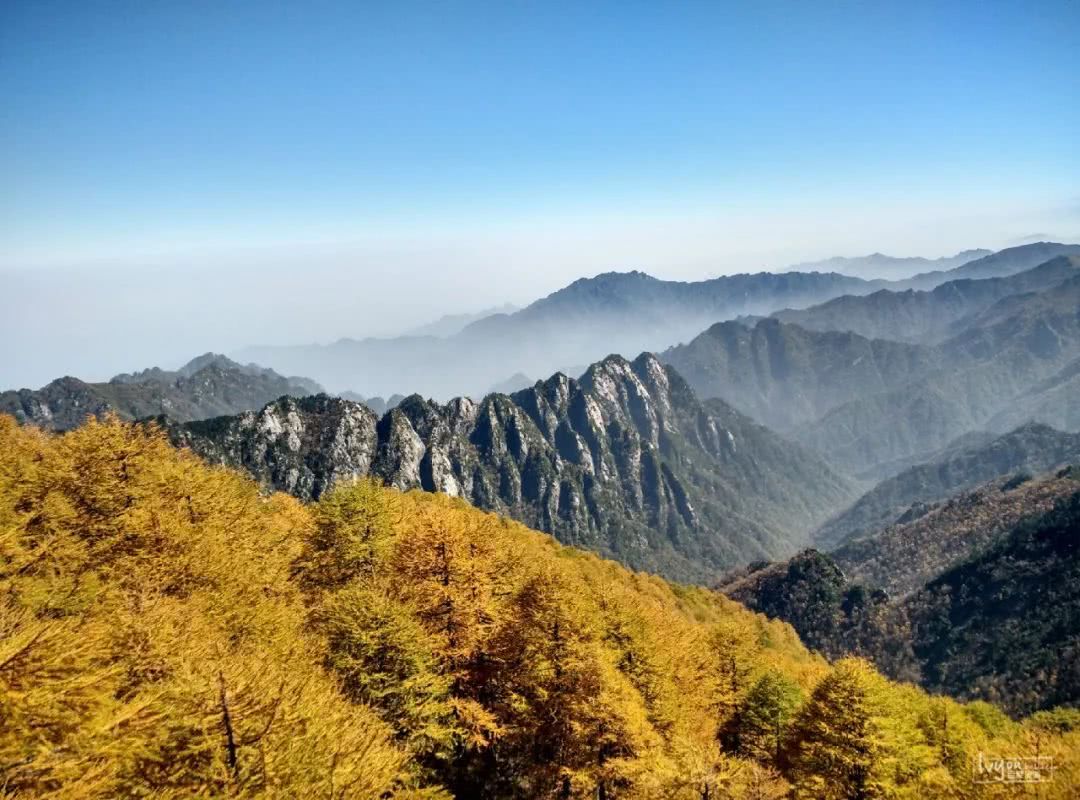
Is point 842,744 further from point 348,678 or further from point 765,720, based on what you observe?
point 348,678

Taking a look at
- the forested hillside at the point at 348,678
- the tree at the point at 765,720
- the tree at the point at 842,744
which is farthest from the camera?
the tree at the point at 765,720

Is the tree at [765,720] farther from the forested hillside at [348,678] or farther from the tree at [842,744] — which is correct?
the tree at [842,744]

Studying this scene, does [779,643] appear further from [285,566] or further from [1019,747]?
[285,566]

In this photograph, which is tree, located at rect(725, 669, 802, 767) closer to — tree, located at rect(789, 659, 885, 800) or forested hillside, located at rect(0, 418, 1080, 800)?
forested hillside, located at rect(0, 418, 1080, 800)

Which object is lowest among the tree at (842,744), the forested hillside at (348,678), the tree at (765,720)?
the tree at (765,720)

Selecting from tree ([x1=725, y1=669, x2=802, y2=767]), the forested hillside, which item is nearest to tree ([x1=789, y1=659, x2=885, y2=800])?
the forested hillside

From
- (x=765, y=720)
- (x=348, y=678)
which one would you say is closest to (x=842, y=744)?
(x=765, y=720)

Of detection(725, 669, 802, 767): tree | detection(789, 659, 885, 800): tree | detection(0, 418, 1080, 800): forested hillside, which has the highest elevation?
detection(0, 418, 1080, 800): forested hillside

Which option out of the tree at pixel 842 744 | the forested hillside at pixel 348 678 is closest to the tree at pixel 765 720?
the forested hillside at pixel 348 678

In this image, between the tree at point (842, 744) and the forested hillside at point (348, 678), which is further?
the tree at point (842, 744)
